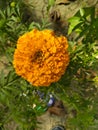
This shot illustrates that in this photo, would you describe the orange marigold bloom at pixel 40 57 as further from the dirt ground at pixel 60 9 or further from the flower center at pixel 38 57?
the dirt ground at pixel 60 9

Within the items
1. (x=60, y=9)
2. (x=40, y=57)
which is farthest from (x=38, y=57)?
(x=60, y=9)

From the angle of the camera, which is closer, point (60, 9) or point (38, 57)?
point (38, 57)

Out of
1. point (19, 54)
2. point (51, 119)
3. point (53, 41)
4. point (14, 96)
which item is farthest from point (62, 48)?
point (51, 119)

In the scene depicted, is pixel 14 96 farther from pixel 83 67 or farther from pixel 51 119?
pixel 51 119

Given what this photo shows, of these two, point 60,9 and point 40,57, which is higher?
point 40,57

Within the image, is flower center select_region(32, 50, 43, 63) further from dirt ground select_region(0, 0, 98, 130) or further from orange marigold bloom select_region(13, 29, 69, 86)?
dirt ground select_region(0, 0, 98, 130)

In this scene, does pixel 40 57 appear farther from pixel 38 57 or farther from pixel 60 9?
pixel 60 9

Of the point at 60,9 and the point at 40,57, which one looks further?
the point at 60,9

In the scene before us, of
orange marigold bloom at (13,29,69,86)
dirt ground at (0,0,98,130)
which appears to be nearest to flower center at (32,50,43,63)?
orange marigold bloom at (13,29,69,86)
